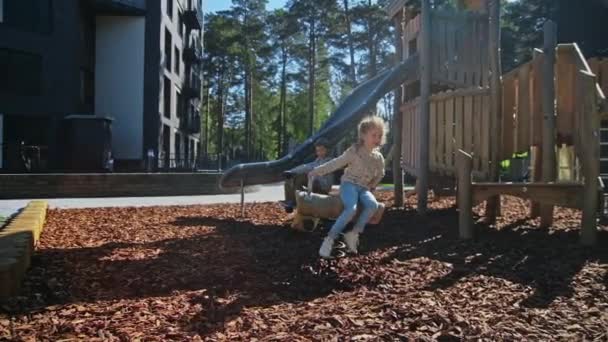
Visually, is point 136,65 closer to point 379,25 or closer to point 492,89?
point 379,25

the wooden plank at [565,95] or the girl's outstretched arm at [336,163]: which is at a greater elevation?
the wooden plank at [565,95]

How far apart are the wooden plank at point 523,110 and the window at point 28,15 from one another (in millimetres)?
24173

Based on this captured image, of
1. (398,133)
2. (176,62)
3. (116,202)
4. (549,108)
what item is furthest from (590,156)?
(176,62)

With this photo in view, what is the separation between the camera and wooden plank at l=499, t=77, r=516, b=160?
27.2 ft

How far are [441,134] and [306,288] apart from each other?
5707mm

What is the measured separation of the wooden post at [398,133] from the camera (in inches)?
424

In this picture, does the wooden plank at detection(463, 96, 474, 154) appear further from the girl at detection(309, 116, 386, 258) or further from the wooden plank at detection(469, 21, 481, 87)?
the girl at detection(309, 116, 386, 258)

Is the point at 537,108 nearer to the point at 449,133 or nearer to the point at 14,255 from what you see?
the point at 449,133

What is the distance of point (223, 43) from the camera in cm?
5072

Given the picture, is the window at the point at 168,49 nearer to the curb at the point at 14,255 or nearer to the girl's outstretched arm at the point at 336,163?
the curb at the point at 14,255

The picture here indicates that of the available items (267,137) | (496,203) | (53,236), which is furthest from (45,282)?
(267,137)

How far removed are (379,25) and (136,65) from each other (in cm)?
1936

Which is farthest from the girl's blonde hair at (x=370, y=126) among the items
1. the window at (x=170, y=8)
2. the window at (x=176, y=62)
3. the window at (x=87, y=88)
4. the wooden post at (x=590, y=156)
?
the window at (x=176, y=62)

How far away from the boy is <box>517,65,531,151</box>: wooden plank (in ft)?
9.59
